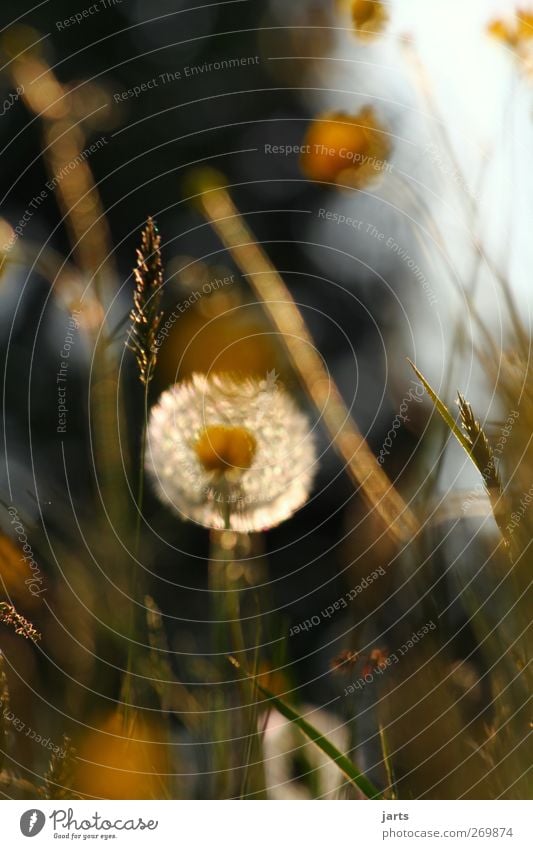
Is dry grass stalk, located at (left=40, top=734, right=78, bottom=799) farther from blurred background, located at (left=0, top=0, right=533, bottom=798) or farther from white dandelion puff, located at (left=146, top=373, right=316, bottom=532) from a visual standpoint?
white dandelion puff, located at (left=146, top=373, right=316, bottom=532)

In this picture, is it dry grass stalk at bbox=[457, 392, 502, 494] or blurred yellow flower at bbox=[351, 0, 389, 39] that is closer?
dry grass stalk at bbox=[457, 392, 502, 494]

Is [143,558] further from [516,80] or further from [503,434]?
[516,80]

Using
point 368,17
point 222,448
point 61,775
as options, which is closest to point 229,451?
point 222,448

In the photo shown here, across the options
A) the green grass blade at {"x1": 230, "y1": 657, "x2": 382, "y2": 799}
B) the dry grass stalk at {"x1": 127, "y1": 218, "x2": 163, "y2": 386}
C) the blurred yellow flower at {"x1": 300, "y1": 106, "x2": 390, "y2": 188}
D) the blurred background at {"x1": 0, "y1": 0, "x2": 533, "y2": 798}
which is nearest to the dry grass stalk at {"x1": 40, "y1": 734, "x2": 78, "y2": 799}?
the blurred background at {"x1": 0, "y1": 0, "x2": 533, "y2": 798}

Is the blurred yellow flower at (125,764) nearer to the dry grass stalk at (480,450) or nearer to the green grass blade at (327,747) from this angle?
the green grass blade at (327,747)
